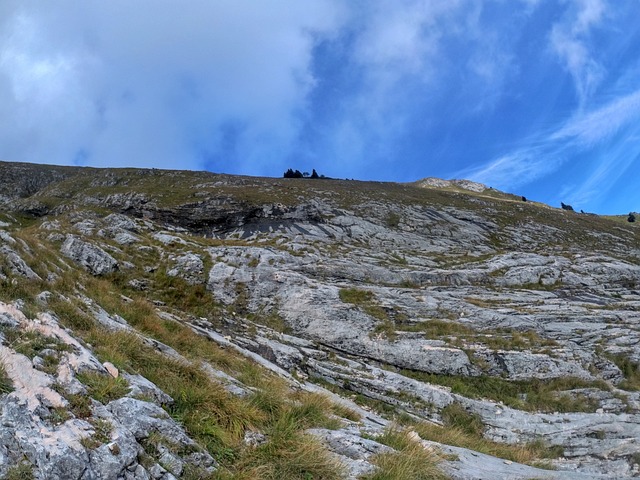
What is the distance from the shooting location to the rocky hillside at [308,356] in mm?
5922

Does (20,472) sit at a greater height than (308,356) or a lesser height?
lesser

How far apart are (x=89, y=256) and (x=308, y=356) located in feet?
51.4

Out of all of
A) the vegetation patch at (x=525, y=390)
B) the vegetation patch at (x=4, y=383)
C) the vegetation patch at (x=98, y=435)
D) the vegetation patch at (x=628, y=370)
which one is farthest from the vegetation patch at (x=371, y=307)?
the vegetation patch at (x=4, y=383)

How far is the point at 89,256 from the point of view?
2203 cm

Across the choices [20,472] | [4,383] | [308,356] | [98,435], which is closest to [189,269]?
[308,356]

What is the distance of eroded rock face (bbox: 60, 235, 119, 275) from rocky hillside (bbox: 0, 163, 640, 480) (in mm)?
108

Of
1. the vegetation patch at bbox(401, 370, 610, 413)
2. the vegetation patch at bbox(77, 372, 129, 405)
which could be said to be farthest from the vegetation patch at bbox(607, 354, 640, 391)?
the vegetation patch at bbox(77, 372, 129, 405)

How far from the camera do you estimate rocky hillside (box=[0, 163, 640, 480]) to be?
19.4 feet

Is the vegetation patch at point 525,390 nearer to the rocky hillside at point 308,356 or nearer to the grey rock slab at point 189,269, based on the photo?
the rocky hillside at point 308,356

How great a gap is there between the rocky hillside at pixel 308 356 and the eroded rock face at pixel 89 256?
11 centimetres

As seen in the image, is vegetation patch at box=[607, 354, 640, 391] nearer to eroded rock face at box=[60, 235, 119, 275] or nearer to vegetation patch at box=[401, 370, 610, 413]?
vegetation patch at box=[401, 370, 610, 413]

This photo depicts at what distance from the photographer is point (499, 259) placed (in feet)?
111

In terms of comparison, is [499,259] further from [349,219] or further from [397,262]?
[349,219]

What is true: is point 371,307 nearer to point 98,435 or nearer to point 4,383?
point 98,435
